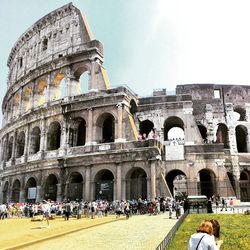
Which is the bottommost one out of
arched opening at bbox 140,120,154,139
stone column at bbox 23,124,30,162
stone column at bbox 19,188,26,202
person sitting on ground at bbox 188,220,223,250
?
person sitting on ground at bbox 188,220,223,250

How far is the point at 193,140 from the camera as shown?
2591 centimetres

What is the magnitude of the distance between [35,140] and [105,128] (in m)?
6.93

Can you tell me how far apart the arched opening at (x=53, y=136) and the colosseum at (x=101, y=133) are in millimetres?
91

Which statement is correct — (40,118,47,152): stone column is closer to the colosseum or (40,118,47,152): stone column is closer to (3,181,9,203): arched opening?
the colosseum

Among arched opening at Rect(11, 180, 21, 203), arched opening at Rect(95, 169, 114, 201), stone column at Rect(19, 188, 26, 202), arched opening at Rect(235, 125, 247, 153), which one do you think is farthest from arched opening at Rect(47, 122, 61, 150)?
arched opening at Rect(235, 125, 247, 153)

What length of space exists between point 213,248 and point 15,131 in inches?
1213

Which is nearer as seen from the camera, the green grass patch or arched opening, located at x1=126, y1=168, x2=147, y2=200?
the green grass patch

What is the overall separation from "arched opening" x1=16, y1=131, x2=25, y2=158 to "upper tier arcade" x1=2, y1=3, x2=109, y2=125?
2.40 m

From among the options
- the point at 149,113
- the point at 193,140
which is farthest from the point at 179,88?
the point at 193,140

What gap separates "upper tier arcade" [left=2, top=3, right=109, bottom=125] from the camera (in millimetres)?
28148

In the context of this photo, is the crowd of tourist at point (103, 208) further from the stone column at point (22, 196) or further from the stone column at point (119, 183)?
the stone column at point (22, 196)

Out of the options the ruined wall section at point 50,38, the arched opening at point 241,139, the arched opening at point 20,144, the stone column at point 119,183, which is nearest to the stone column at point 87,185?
the stone column at point 119,183

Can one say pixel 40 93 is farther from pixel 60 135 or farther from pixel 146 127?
pixel 146 127

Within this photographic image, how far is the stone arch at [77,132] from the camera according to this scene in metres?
26.9
